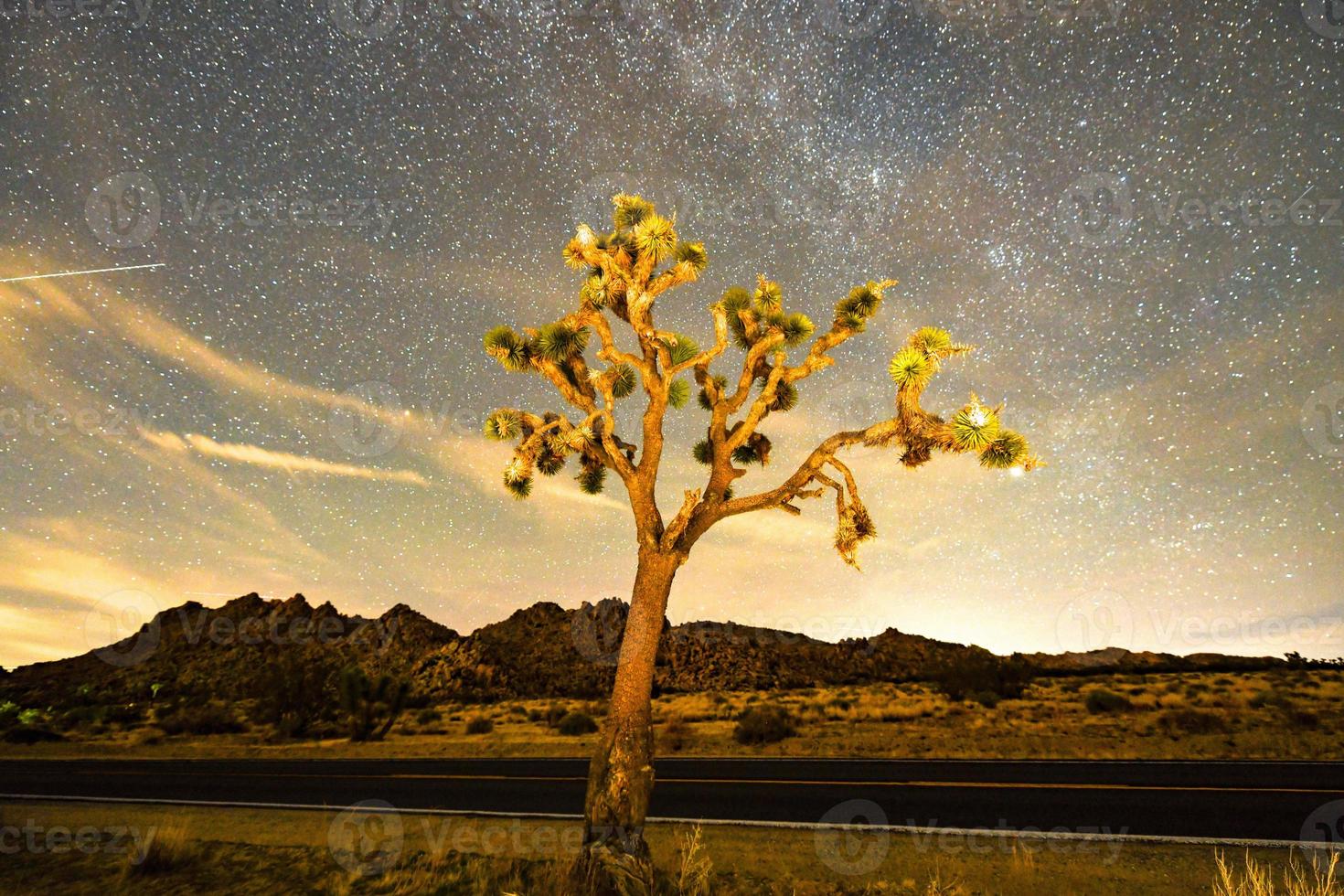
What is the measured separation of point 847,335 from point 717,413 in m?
2.64

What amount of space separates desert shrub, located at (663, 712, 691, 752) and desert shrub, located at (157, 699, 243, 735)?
927 inches

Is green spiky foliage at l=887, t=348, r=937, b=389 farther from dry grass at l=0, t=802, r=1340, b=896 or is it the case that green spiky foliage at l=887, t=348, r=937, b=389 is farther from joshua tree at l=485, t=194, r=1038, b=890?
Result: dry grass at l=0, t=802, r=1340, b=896

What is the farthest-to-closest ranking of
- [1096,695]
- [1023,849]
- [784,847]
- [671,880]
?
[1096,695], [784,847], [1023,849], [671,880]

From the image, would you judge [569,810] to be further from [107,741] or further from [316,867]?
[107,741]

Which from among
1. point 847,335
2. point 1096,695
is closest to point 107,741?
point 847,335

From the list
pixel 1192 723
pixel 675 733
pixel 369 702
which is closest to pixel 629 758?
pixel 675 733

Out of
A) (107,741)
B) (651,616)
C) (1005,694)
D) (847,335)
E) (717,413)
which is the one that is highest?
(847,335)

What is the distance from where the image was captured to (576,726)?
90.6 feet

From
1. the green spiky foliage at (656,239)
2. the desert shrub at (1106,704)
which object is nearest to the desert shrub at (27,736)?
the green spiky foliage at (656,239)

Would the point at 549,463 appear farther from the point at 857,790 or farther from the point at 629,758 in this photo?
the point at 857,790

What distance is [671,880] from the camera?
720 cm

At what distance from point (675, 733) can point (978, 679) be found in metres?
15.4

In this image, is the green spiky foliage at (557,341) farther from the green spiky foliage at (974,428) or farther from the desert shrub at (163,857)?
the desert shrub at (163,857)

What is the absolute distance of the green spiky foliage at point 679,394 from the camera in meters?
13.0
